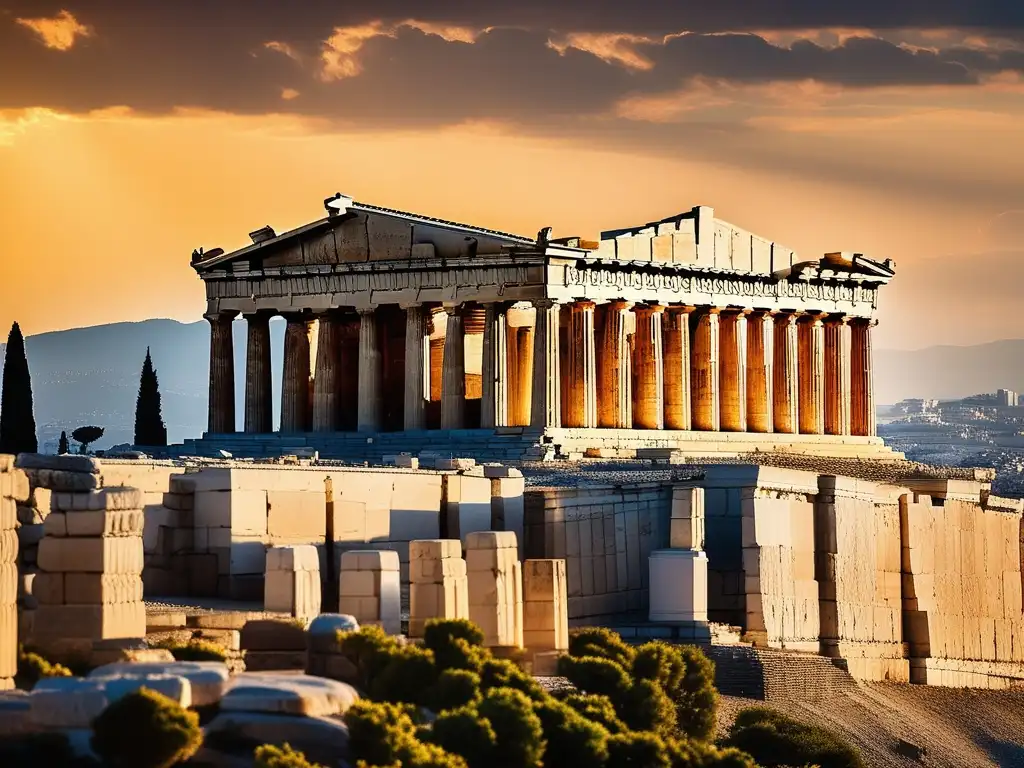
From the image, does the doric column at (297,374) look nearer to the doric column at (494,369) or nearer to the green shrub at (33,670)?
the doric column at (494,369)

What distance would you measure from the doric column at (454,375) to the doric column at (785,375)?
13631mm

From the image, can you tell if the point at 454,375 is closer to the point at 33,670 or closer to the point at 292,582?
the point at 292,582

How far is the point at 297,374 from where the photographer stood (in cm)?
9712

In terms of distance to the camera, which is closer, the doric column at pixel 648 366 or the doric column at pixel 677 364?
the doric column at pixel 648 366

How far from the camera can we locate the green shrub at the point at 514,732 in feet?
128

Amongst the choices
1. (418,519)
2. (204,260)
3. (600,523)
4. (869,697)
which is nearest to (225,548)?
(418,519)

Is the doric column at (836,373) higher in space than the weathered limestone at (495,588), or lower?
higher

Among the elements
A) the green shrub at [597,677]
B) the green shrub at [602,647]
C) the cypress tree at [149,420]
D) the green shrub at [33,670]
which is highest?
the cypress tree at [149,420]

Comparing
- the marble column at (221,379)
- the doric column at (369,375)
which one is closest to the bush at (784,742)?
the doric column at (369,375)

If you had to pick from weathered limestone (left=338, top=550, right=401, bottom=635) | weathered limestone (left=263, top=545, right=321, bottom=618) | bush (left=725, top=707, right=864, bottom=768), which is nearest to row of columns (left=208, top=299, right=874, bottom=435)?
bush (left=725, top=707, right=864, bottom=768)

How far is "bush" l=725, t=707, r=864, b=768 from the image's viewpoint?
5350 cm

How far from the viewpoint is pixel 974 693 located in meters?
77.7

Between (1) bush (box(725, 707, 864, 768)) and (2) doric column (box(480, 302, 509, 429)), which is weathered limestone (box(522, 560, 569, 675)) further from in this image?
(2) doric column (box(480, 302, 509, 429))

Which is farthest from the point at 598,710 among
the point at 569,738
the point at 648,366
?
the point at 648,366
